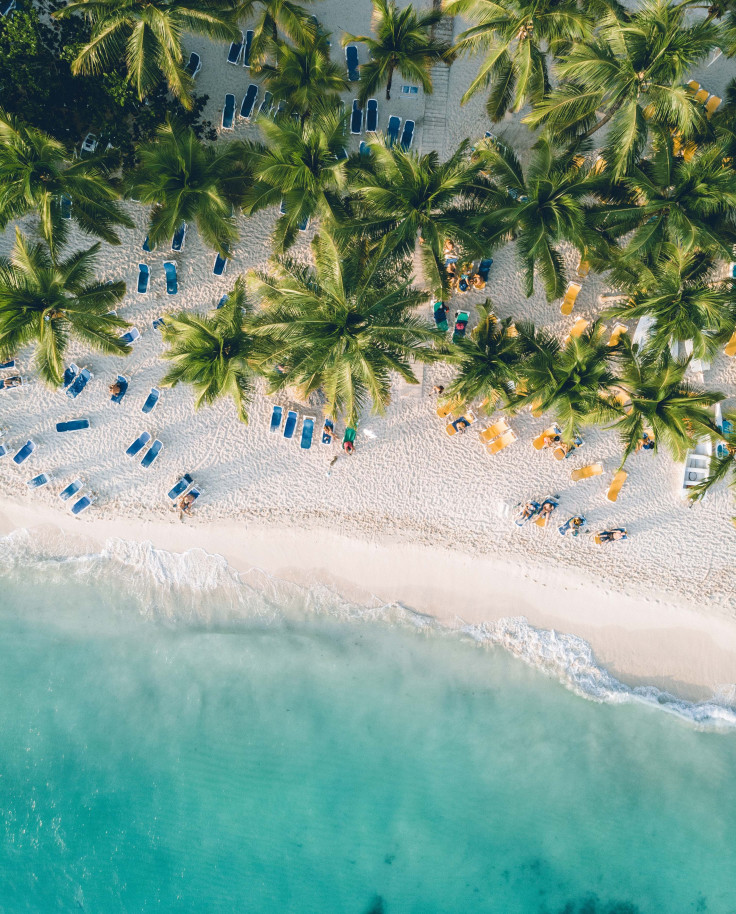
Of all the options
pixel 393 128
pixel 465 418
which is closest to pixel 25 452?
pixel 465 418

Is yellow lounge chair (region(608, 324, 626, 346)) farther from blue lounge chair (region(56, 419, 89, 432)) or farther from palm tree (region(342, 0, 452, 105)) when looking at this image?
blue lounge chair (region(56, 419, 89, 432))

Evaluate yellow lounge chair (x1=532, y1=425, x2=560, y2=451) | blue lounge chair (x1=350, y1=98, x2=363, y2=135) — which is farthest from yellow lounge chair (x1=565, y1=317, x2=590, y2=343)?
blue lounge chair (x1=350, y1=98, x2=363, y2=135)

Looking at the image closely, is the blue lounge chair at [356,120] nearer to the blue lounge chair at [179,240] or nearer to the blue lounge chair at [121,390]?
the blue lounge chair at [179,240]

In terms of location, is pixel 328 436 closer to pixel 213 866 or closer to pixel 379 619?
pixel 379 619

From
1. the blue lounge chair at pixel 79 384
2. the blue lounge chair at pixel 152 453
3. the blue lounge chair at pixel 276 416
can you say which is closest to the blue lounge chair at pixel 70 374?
the blue lounge chair at pixel 79 384

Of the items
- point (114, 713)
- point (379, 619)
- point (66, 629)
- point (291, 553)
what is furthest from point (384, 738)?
point (66, 629)

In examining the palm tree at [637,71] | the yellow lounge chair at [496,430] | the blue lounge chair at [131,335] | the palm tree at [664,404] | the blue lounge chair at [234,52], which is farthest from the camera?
the blue lounge chair at [131,335]

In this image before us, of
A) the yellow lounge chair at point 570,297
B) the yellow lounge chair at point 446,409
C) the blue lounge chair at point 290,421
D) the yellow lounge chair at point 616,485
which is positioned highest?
the yellow lounge chair at point 570,297

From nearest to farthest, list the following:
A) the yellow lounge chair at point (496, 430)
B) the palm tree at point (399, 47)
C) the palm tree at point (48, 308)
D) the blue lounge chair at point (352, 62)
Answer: the palm tree at point (48, 308) < the palm tree at point (399, 47) < the blue lounge chair at point (352, 62) < the yellow lounge chair at point (496, 430)
